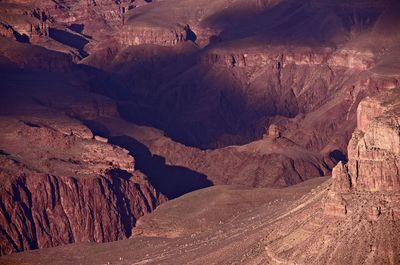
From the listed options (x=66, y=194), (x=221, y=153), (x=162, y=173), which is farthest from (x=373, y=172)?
(x=221, y=153)

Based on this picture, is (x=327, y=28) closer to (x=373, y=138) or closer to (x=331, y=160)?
(x=331, y=160)

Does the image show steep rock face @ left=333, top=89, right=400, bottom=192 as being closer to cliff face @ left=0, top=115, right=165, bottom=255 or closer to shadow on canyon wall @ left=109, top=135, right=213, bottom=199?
cliff face @ left=0, top=115, right=165, bottom=255

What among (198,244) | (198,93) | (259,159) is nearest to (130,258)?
(198,244)

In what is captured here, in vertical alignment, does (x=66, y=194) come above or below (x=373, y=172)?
below

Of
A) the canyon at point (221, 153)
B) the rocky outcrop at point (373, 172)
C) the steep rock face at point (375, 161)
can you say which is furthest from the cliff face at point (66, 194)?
the steep rock face at point (375, 161)

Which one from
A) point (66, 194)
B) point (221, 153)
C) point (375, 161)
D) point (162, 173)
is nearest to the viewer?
point (375, 161)

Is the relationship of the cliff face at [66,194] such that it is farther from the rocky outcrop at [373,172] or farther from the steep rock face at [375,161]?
the steep rock face at [375,161]

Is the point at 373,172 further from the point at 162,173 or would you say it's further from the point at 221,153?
the point at 221,153
